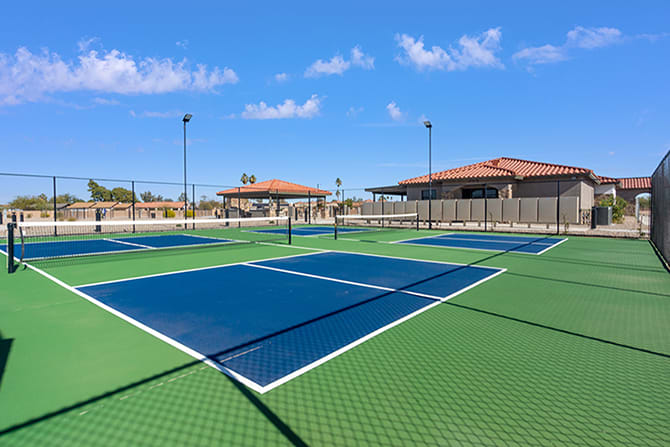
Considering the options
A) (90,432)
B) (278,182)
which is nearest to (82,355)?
(90,432)

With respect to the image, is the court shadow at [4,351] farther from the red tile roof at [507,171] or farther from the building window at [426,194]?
the building window at [426,194]

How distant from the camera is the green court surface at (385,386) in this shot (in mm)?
2258

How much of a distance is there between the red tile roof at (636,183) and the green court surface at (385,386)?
4674cm

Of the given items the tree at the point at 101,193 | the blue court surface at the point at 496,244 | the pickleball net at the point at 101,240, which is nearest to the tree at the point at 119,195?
the tree at the point at 101,193

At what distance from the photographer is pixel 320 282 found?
257 inches

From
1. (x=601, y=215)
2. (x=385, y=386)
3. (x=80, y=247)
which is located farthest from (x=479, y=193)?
(x=385, y=386)

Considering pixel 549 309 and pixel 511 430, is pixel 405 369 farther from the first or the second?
pixel 549 309

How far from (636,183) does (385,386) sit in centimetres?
5284

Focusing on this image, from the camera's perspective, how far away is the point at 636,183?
4219cm

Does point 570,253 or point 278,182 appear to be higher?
point 278,182

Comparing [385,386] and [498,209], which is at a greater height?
[498,209]

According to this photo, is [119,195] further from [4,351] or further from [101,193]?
[4,351]

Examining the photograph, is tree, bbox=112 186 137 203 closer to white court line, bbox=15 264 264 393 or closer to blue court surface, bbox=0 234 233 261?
blue court surface, bbox=0 234 233 261

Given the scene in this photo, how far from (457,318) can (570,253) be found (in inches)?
336
